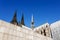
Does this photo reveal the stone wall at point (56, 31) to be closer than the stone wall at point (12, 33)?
No

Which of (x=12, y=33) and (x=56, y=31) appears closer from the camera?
(x=12, y=33)

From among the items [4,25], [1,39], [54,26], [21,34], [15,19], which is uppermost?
[15,19]

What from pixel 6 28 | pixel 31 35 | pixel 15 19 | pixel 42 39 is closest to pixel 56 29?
pixel 42 39

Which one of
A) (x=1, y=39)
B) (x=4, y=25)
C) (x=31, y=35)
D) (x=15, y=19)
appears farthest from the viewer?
(x=15, y=19)

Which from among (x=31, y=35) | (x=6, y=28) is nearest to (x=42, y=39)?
(x=31, y=35)

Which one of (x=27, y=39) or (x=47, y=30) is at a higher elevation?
(x=47, y=30)

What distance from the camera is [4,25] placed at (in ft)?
26.4

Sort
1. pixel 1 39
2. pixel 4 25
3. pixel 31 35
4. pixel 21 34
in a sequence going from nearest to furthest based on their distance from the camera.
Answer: pixel 1 39
pixel 4 25
pixel 21 34
pixel 31 35

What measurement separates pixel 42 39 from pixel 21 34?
145 inches

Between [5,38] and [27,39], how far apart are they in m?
2.79

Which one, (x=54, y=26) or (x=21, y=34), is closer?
(x=21, y=34)

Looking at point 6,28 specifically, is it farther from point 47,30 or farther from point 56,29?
point 56,29

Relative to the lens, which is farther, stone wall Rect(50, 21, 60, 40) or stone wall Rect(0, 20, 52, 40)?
stone wall Rect(50, 21, 60, 40)

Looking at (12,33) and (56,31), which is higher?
(56,31)
